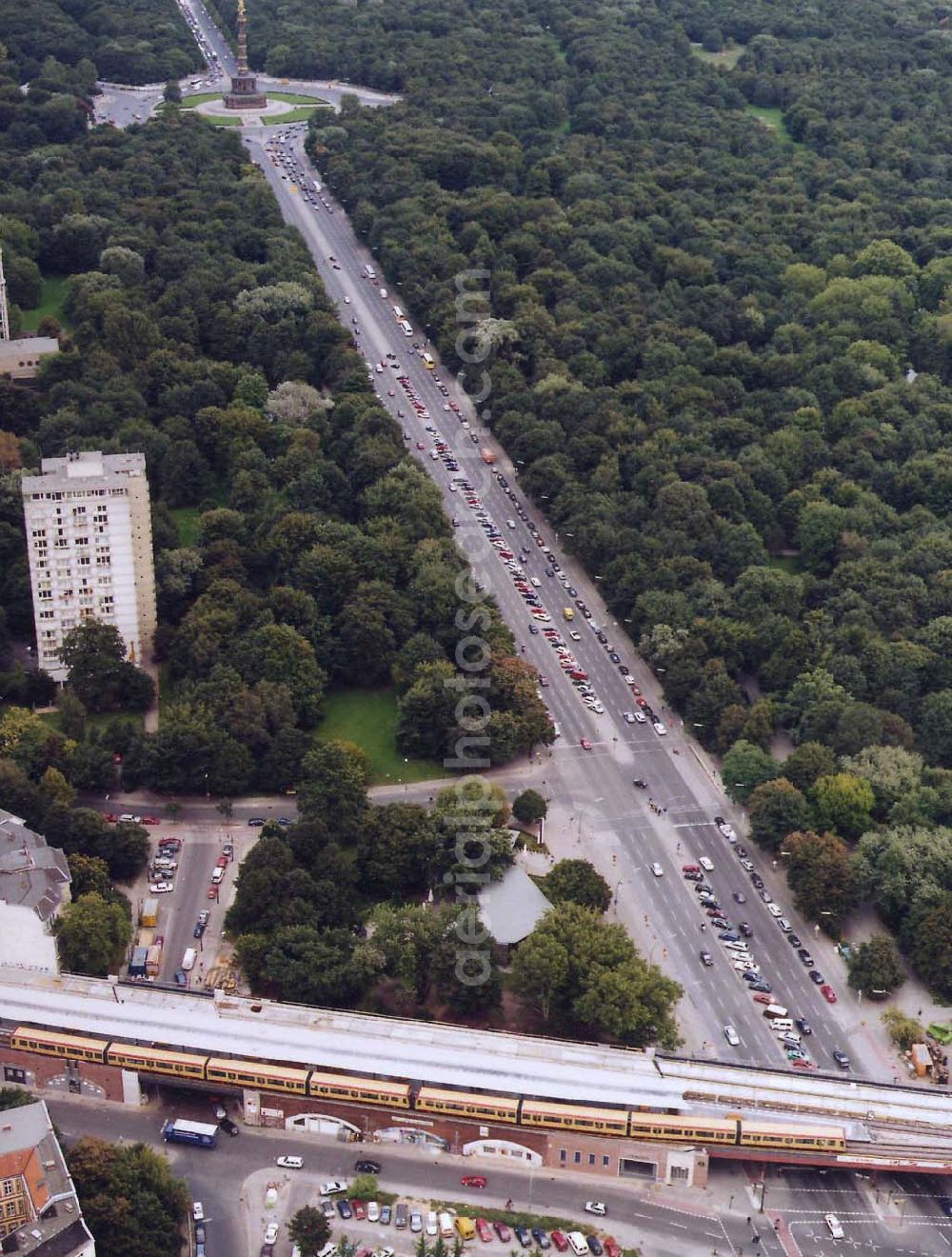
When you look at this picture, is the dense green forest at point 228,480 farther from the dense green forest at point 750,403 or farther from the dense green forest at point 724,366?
the dense green forest at point 750,403

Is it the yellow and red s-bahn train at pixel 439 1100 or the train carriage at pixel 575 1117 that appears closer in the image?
the yellow and red s-bahn train at pixel 439 1100

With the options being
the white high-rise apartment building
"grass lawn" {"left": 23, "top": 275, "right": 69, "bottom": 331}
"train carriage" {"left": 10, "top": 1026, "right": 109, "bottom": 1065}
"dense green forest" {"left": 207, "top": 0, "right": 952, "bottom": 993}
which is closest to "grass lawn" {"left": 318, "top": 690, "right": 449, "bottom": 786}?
the white high-rise apartment building

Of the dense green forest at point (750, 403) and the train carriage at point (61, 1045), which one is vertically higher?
the dense green forest at point (750, 403)

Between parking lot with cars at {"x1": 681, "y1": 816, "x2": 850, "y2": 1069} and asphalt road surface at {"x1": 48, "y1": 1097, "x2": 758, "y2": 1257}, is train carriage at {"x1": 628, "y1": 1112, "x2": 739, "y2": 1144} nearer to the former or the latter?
asphalt road surface at {"x1": 48, "y1": 1097, "x2": 758, "y2": 1257}

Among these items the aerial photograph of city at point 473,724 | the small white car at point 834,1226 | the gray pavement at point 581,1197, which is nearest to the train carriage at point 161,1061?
the aerial photograph of city at point 473,724

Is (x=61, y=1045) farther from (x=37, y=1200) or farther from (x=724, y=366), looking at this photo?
(x=724, y=366)

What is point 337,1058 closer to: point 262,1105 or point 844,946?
point 262,1105
